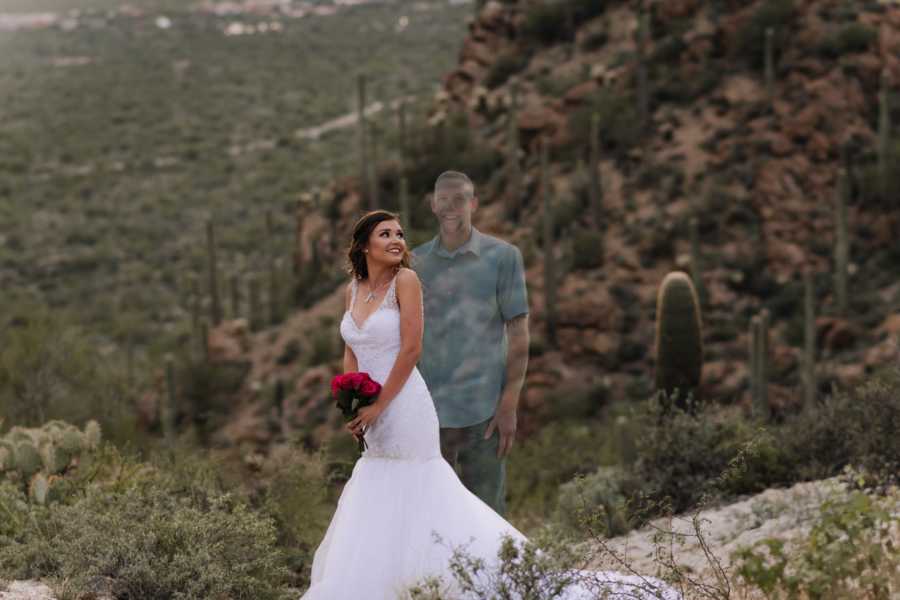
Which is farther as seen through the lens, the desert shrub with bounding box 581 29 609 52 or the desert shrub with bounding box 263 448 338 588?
the desert shrub with bounding box 581 29 609 52

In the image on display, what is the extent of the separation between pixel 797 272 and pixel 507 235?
17.2 feet

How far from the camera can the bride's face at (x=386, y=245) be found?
547 centimetres

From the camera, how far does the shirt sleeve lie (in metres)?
6.12

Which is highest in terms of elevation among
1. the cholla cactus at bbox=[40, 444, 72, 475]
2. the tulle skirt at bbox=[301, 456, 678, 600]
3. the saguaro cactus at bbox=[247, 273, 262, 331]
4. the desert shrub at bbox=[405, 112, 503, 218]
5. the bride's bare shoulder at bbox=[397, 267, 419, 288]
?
the bride's bare shoulder at bbox=[397, 267, 419, 288]

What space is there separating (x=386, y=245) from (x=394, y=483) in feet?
3.38

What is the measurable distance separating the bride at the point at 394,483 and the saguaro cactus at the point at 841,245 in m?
14.1

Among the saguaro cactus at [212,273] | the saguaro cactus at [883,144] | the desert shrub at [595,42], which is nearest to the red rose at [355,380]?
the saguaro cactus at [883,144]

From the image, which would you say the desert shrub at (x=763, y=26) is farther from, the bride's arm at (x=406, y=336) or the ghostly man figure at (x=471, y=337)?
the bride's arm at (x=406, y=336)

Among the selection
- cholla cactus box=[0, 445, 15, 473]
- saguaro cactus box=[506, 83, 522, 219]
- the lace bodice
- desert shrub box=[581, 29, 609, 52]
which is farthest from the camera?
desert shrub box=[581, 29, 609, 52]

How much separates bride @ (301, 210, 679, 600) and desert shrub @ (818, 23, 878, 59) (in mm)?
20260

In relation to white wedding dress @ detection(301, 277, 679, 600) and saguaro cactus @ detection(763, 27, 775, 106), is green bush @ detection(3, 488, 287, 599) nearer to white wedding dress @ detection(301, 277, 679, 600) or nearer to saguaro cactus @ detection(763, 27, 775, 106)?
white wedding dress @ detection(301, 277, 679, 600)

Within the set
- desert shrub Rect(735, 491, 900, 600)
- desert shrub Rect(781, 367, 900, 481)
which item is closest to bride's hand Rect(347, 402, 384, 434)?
desert shrub Rect(735, 491, 900, 600)

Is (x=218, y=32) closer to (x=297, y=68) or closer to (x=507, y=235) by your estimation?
(x=297, y=68)

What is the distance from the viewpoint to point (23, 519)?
23.8 feet
